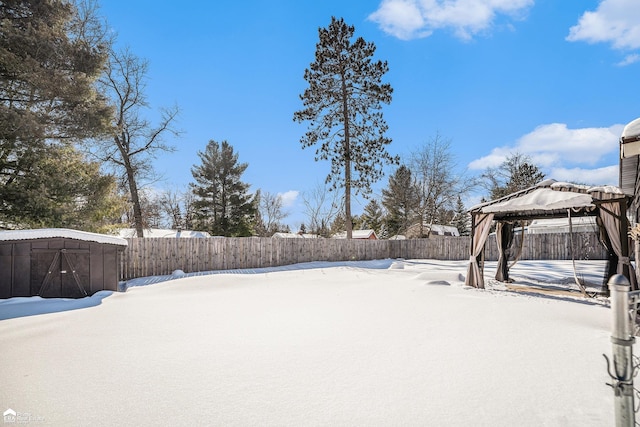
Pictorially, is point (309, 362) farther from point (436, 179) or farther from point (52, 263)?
point (436, 179)

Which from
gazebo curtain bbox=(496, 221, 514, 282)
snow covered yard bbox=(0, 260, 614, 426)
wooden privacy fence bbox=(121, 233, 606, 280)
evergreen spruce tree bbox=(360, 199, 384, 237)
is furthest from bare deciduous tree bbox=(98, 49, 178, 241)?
evergreen spruce tree bbox=(360, 199, 384, 237)

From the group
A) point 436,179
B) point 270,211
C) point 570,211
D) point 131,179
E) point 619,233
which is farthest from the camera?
point 270,211

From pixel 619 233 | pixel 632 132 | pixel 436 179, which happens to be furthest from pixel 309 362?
pixel 436 179

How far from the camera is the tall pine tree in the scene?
1762 centimetres

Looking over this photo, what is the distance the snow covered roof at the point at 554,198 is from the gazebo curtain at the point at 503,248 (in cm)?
217

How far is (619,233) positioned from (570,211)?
1285mm

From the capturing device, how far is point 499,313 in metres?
A: 5.65

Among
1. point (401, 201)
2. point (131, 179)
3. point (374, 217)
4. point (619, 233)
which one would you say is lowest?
point (619, 233)

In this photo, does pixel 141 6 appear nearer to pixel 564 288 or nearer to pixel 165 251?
pixel 165 251

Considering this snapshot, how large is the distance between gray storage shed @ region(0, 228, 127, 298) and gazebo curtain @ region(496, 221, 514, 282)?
10.8 meters

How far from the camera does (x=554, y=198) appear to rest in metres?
7.96

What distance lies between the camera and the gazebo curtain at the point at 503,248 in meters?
10.6

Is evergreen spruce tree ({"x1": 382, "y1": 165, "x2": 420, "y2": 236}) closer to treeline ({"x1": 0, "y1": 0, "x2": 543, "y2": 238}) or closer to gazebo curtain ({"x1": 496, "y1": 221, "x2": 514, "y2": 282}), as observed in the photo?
treeline ({"x1": 0, "y1": 0, "x2": 543, "y2": 238})

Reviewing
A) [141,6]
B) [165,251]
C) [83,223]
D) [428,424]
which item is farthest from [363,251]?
[428,424]
